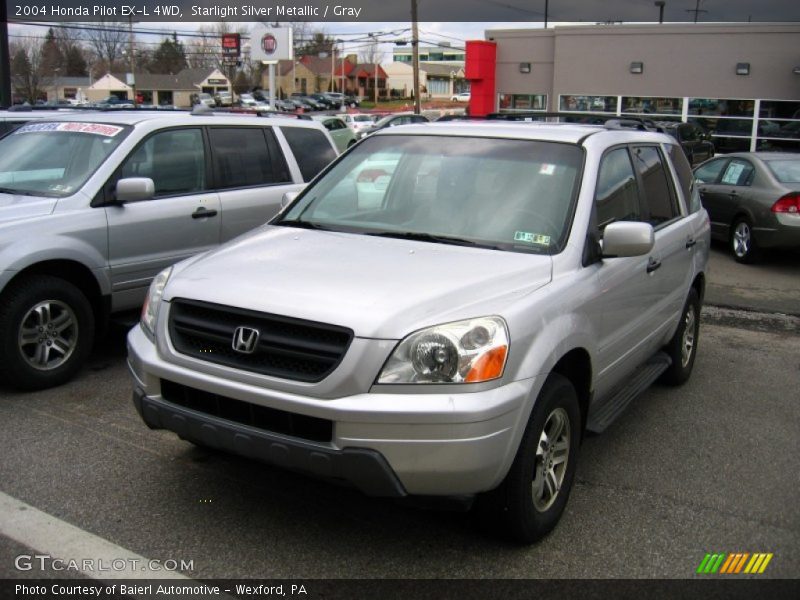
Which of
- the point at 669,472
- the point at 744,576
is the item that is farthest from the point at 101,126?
the point at 744,576

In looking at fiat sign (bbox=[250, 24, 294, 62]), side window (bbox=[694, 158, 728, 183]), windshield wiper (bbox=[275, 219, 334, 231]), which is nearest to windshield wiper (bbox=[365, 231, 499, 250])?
windshield wiper (bbox=[275, 219, 334, 231])

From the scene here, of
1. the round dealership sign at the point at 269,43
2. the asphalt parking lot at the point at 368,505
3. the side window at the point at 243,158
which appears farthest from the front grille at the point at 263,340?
the round dealership sign at the point at 269,43

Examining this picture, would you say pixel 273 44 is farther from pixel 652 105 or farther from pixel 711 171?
pixel 652 105

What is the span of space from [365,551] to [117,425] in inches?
81.8

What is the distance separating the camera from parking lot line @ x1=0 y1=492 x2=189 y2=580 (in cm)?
324

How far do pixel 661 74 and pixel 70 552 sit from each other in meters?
27.8

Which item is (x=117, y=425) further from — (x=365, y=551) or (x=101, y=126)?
(x=101, y=126)

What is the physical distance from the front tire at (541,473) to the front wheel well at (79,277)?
3.50 metres

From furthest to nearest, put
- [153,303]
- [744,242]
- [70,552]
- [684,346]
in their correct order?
[744,242] → [684,346] → [153,303] → [70,552]

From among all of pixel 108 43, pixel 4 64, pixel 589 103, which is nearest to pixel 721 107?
pixel 589 103

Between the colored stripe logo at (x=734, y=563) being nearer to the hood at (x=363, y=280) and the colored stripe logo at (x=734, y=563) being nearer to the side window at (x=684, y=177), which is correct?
the hood at (x=363, y=280)

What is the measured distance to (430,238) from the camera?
4.04 metres

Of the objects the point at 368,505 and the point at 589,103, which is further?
the point at 589,103

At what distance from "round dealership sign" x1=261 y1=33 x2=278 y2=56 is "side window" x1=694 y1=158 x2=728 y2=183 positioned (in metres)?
11.0
